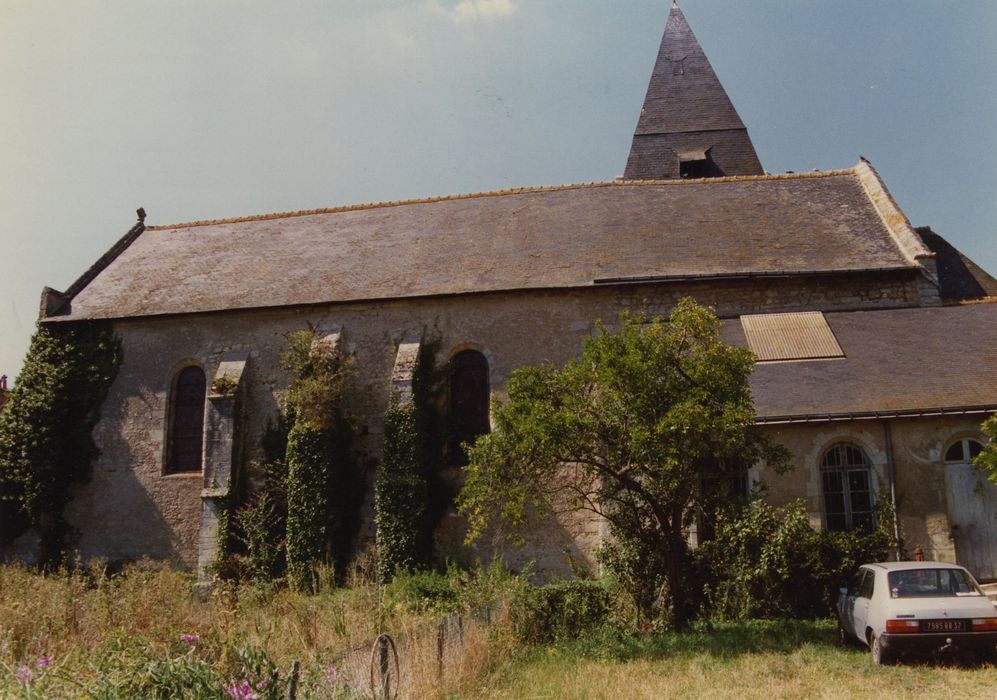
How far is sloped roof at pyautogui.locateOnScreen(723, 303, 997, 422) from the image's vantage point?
523 inches

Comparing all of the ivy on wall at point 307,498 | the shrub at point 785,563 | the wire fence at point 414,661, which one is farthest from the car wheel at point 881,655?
the ivy on wall at point 307,498

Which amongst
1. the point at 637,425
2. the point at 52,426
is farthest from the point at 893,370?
the point at 52,426

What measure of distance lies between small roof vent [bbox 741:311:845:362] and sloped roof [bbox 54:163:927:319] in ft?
3.60

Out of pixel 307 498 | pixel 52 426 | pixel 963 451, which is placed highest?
pixel 52 426

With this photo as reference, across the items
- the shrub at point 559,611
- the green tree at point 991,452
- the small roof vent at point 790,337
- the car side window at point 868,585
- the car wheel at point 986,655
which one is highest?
the small roof vent at point 790,337

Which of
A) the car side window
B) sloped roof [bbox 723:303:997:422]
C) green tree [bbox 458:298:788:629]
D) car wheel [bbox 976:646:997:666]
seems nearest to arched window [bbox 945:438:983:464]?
sloped roof [bbox 723:303:997:422]

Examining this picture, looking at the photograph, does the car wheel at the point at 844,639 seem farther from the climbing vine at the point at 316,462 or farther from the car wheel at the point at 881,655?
the climbing vine at the point at 316,462

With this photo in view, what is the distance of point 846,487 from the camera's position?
1345 cm

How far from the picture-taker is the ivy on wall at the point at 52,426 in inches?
702

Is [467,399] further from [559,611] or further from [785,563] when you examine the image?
[785,563]

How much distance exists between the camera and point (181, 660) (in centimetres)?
622

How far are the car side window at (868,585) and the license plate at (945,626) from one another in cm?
86

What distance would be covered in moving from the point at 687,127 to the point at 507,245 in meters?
11.3

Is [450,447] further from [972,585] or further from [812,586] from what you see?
[972,585]
